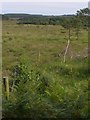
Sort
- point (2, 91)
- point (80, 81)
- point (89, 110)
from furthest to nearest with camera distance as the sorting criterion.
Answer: point (80, 81), point (2, 91), point (89, 110)

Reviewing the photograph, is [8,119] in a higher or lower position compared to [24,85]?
lower

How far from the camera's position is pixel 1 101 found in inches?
227

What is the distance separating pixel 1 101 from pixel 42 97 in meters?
0.68

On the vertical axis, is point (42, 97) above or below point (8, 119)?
above

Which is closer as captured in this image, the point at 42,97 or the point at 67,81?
the point at 42,97

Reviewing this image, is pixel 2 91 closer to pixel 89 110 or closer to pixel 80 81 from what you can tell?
pixel 89 110

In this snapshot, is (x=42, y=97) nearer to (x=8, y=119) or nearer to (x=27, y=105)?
(x=27, y=105)

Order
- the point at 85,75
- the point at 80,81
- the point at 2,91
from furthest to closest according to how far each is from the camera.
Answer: the point at 85,75
the point at 80,81
the point at 2,91

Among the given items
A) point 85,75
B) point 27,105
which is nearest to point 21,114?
point 27,105

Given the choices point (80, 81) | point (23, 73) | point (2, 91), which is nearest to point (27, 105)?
point (2, 91)

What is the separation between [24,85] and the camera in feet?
19.7

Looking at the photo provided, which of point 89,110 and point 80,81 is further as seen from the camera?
point 80,81

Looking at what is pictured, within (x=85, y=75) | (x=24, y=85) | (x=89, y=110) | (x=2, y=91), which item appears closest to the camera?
(x=89, y=110)

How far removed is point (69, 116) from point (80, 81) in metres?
4.33
